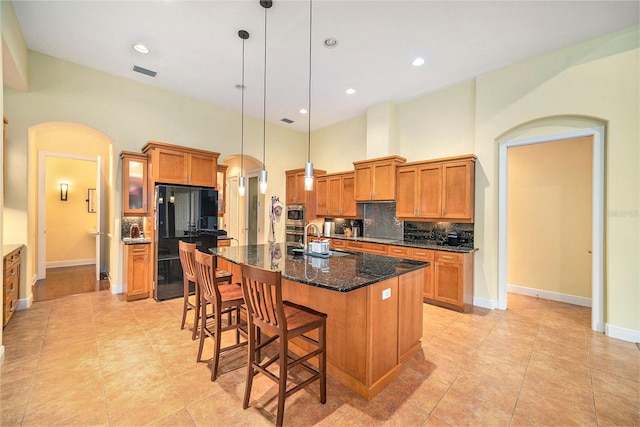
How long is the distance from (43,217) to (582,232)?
31.1 feet

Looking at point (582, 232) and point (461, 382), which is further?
point (582, 232)

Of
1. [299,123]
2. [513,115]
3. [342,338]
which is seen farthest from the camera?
[299,123]

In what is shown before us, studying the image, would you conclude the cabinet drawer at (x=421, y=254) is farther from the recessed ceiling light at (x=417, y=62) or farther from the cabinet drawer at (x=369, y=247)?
the recessed ceiling light at (x=417, y=62)

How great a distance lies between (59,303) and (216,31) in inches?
173

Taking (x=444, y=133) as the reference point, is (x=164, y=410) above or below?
below

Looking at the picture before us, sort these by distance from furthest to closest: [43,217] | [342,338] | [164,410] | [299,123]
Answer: [299,123], [43,217], [342,338], [164,410]

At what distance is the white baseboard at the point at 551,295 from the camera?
4168 mm

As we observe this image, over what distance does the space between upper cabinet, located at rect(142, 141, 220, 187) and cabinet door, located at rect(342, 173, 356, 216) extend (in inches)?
101

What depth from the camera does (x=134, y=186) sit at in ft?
15.0

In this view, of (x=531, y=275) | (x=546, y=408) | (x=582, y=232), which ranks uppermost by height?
(x=582, y=232)

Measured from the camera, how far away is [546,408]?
6.55 ft

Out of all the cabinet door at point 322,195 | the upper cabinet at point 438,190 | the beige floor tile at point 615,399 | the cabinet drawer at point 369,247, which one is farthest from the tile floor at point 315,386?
the cabinet door at point 322,195

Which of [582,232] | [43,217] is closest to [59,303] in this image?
[43,217]

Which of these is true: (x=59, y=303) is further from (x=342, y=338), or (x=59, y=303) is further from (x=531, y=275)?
(x=531, y=275)
